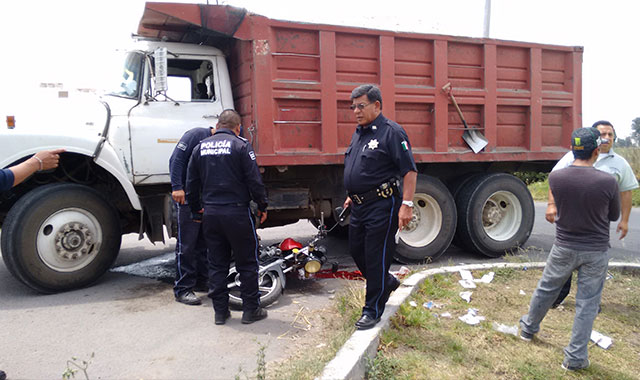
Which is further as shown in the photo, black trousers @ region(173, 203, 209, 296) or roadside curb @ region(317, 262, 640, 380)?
black trousers @ region(173, 203, 209, 296)

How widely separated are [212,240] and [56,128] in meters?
2.15

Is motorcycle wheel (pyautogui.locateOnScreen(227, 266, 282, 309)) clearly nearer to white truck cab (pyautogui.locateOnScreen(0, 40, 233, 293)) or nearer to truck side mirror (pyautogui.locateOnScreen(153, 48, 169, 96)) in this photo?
white truck cab (pyautogui.locateOnScreen(0, 40, 233, 293))

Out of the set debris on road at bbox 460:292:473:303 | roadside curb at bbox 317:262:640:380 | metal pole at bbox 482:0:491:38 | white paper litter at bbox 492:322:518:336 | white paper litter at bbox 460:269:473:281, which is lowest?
white paper litter at bbox 492:322:518:336

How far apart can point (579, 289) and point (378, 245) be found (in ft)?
4.67

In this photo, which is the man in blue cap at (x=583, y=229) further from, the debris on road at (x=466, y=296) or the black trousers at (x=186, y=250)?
the black trousers at (x=186, y=250)

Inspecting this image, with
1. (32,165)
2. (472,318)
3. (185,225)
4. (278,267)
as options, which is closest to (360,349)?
(472,318)

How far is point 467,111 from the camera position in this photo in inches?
236

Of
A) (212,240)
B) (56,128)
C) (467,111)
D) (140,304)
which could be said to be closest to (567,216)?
(212,240)

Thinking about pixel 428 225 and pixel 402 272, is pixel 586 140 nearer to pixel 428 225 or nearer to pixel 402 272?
pixel 402 272

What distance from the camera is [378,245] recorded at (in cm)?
341

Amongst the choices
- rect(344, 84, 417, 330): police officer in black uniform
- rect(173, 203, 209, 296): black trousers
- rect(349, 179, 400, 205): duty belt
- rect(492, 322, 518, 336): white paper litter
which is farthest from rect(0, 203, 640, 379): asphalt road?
rect(492, 322, 518, 336): white paper litter

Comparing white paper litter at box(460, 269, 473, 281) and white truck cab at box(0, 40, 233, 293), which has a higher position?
white truck cab at box(0, 40, 233, 293)

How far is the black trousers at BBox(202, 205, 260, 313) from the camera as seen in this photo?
3.65 m

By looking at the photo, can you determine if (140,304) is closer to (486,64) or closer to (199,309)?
(199,309)
